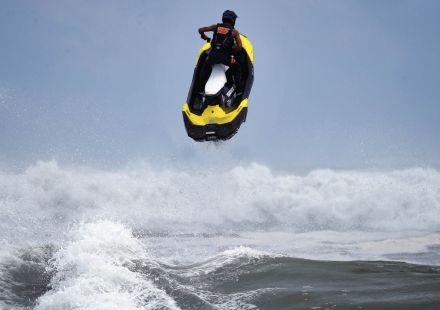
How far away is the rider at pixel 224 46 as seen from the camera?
1147 cm

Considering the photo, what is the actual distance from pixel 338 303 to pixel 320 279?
101 inches

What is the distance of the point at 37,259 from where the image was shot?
15.1 m

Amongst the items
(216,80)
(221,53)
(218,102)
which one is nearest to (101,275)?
(218,102)

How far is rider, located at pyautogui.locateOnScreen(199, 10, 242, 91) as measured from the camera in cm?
1147

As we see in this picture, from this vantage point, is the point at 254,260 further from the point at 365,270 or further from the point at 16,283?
the point at 16,283

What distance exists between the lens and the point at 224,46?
11.7m

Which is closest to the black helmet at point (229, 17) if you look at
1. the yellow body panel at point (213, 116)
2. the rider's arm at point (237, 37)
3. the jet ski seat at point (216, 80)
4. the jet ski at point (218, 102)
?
the rider's arm at point (237, 37)

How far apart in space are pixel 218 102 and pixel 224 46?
1.35 meters

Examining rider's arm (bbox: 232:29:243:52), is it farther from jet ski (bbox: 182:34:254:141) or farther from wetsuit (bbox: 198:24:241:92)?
jet ski (bbox: 182:34:254:141)

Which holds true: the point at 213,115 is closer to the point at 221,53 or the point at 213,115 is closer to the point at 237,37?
the point at 221,53

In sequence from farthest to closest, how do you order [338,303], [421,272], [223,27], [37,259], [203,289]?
[37,259], [421,272], [203,289], [223,27], [338,303]

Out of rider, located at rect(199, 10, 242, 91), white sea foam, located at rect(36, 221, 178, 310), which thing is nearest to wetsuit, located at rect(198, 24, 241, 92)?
rider, located at rect(199, 10, 242, 91)

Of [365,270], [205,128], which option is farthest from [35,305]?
[365,270]

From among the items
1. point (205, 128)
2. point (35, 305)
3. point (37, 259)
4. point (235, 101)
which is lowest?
point (35, 305)
